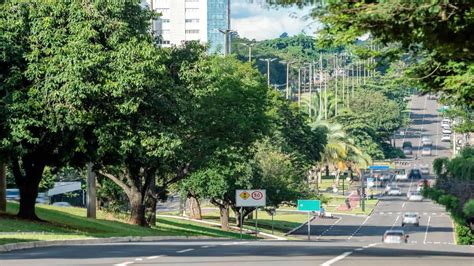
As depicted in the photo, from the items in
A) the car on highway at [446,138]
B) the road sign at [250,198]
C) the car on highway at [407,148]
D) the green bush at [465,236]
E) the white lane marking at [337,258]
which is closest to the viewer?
the white lane marking at [337,258]

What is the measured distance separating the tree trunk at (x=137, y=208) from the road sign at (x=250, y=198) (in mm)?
5639

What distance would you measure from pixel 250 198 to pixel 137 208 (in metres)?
6.60

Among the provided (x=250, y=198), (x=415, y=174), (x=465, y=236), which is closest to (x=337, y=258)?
(x=250, y=198)

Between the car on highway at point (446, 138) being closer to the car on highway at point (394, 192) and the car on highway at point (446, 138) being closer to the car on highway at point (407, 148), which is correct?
the car on highway at point (407, 148)

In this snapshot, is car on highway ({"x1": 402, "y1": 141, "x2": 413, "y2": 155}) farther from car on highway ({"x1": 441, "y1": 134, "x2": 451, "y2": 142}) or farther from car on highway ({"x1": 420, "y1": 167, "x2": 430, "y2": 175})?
car on highway ({"x1": 420, "y1": 167, "x2": 430, "y2": 175})

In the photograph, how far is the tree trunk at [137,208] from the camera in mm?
56656

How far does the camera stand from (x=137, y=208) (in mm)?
57000

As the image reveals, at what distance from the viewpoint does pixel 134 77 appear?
4194 cm

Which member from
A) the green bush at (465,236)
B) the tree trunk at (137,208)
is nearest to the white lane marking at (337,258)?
the tree trunk at (137,208)

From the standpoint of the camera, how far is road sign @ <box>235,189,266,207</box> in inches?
2396

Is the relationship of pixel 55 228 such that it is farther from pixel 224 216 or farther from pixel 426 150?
pixel 426 150

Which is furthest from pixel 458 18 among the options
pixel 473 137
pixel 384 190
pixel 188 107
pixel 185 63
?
pixel 473 137

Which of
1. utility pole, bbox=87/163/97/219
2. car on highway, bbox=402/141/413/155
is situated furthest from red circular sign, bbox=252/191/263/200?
car on highway, bbox=402/141/413/155

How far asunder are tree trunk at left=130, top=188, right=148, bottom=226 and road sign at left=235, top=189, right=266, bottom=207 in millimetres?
5639
